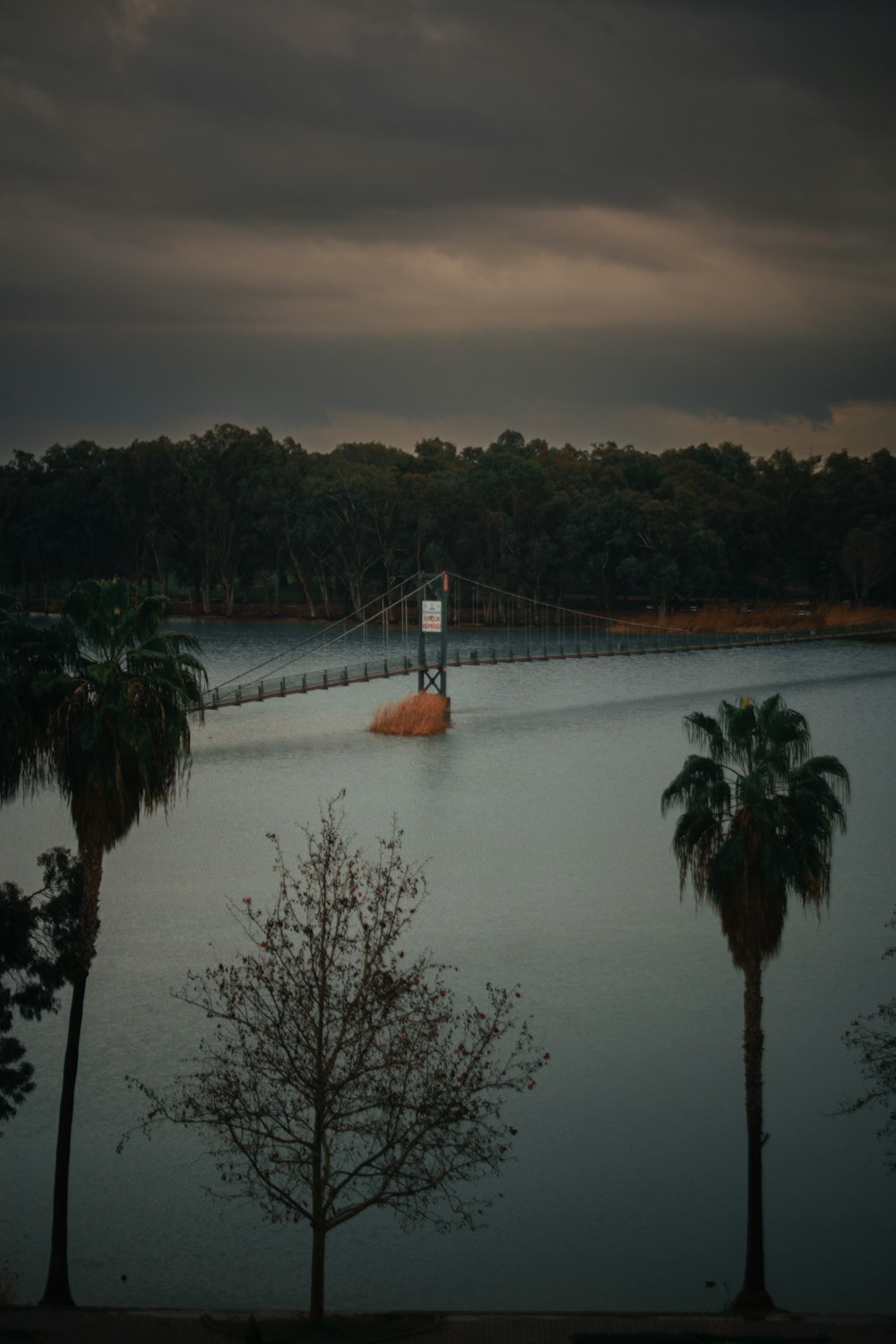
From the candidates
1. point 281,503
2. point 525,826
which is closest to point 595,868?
point 525,826

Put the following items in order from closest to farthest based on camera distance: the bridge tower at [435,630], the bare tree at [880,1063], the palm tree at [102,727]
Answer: the palm tree at [102,727], the bare tree at [880,1063], the bridge tower at [435,630]

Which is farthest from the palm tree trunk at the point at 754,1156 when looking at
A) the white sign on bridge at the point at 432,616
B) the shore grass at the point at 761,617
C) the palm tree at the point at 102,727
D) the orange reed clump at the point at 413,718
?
the shore grass at the point at 761,617

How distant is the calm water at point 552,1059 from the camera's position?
1609cm

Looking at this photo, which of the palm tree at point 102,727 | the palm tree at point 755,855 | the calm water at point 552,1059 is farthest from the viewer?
the palm tree at point 102,727

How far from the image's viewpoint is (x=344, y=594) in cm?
12112

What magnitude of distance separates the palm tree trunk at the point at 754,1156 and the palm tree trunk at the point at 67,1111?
22.2 feet

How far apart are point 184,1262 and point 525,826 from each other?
2356cm

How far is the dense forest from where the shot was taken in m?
106

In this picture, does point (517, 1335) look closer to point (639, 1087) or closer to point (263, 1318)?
point (263, 1318)

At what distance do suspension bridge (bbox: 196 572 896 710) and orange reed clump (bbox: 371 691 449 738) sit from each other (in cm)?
181

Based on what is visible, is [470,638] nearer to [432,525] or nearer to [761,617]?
[432,525]

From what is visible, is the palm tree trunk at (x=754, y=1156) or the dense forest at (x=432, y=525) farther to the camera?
the dense forest at (x=432, y=525)

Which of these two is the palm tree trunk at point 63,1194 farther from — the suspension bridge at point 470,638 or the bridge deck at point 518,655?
the suspension bridge at point 470,638

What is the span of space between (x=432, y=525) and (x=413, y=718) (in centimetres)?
5506
